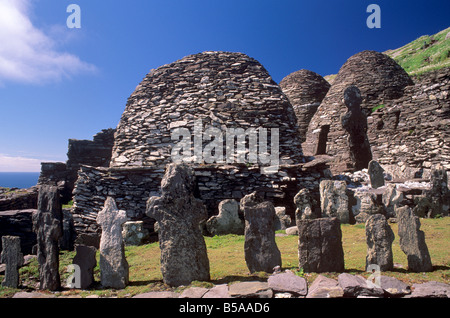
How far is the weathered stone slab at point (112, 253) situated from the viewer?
4141 mm

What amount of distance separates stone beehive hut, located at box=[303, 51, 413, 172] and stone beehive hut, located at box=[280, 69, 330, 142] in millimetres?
2573

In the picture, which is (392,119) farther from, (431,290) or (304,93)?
(431,290)

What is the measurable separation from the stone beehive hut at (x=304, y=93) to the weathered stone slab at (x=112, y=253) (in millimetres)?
17542

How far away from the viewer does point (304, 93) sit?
21016mm

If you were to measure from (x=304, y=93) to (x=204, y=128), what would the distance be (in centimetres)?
1341

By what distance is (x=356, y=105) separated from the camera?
11539mm

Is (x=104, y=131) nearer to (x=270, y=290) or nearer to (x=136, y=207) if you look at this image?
(x=136, y=207)

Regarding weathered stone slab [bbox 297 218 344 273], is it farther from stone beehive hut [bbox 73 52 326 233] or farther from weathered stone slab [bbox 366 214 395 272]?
stone beehive hut [bbox 73 52 326 233]

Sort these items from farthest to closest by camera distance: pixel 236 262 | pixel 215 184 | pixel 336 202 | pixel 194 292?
1. pixel 215 184
2. pixel 336 202
3. pixel 236 262
4. pixel 194 292

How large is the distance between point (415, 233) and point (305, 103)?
18118 mm

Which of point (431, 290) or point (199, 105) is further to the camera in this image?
point (199, 105)

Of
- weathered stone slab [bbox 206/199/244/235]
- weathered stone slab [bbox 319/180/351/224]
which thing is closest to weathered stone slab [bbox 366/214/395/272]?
weathered stone slab [bbox 319/180/351/224]

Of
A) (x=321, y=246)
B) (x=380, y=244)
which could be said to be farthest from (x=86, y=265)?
(x=380, y=244)
